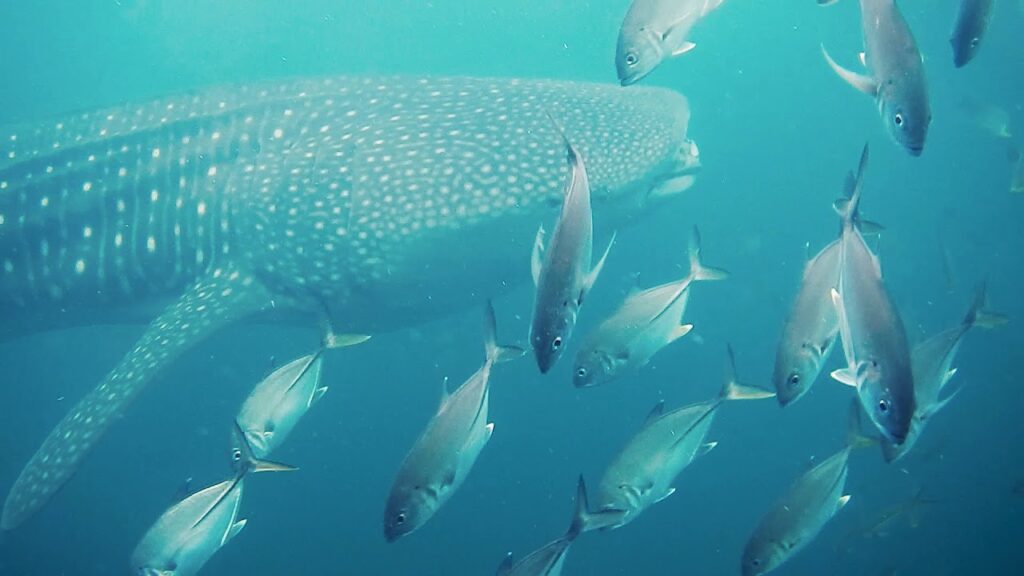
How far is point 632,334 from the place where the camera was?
344 cm

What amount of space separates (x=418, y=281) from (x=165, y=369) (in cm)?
219

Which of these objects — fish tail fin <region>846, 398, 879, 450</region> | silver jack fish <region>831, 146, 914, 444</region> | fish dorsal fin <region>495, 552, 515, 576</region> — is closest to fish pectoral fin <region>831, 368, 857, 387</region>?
silver jack fish <region>831, 146, 914, 444</region>

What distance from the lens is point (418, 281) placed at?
18.2ft

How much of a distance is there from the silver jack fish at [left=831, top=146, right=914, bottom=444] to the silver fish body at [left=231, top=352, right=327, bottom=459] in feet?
9.32

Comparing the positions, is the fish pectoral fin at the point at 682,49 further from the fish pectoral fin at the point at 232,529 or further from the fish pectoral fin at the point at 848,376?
the fish pectoral fin at the point at 232,529

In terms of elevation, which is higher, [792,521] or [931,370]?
[931,370]

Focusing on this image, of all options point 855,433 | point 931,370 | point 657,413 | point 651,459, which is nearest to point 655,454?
point 651,459

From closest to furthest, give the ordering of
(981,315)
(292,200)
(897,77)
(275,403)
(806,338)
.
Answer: (897,77) < (806,338) < (981,315) < (275,403) < (292,200)

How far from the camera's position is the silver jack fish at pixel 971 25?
229 centimetres

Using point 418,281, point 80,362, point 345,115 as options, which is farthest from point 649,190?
point 80,362

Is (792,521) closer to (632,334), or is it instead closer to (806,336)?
(806,336)

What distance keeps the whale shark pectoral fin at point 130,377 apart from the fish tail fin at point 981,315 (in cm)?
512

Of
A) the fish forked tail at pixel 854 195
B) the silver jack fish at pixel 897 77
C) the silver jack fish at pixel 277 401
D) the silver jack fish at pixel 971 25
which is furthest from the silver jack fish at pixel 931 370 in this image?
the silver jack fish at pixel 277 401

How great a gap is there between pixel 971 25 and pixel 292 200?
476 cm
